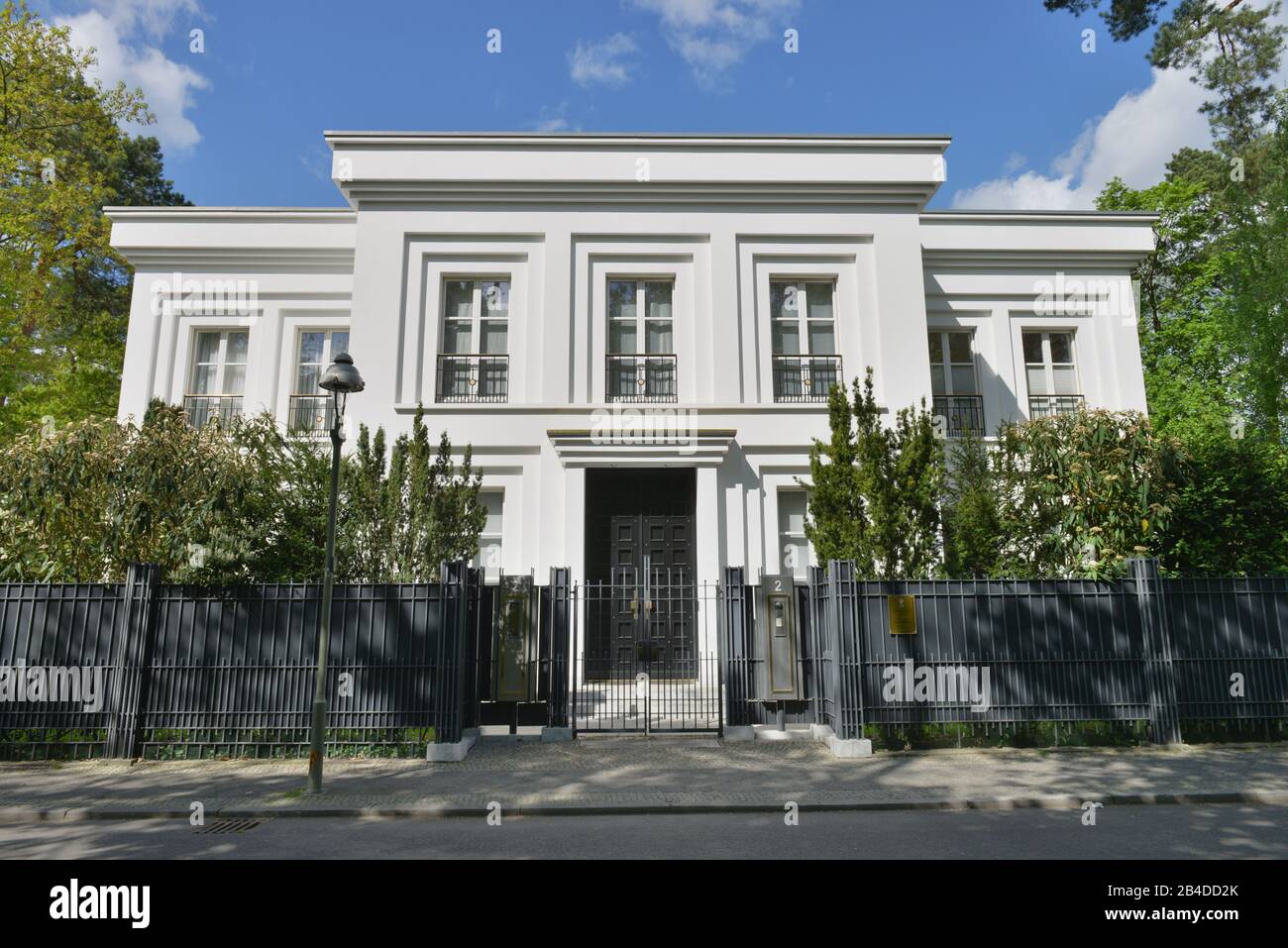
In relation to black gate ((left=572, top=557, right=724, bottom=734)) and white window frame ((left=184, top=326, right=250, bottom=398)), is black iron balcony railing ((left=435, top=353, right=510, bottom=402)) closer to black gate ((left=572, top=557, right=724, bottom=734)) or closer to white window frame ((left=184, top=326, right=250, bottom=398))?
black gate ((left=572, top=557, right=724, bottom=734))

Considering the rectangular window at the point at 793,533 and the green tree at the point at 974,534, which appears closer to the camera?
the green tree at the point at 974,534

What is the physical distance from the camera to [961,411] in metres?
17.8

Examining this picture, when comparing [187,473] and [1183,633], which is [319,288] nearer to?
[187,473]

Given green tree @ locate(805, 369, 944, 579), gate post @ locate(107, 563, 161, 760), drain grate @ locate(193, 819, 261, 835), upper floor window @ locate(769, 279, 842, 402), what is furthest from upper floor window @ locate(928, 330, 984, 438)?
gate post @ locate(107, 563, 161, 760)

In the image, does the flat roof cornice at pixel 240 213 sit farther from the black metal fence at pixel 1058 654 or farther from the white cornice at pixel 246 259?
the black metal fence at pixel 1058 654

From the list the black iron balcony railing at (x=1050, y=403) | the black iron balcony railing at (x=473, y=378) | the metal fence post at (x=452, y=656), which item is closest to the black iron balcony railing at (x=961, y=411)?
the black iron balcony railing at (x=1050, y=403)

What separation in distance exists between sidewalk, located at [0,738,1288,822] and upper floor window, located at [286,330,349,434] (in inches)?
360

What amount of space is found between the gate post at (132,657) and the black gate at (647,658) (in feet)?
19.1

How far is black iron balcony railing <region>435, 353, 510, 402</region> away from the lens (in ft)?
53.9

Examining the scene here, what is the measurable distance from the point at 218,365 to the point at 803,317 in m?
14.0

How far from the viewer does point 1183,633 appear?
10.6 m

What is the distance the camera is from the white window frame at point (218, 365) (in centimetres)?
1789
